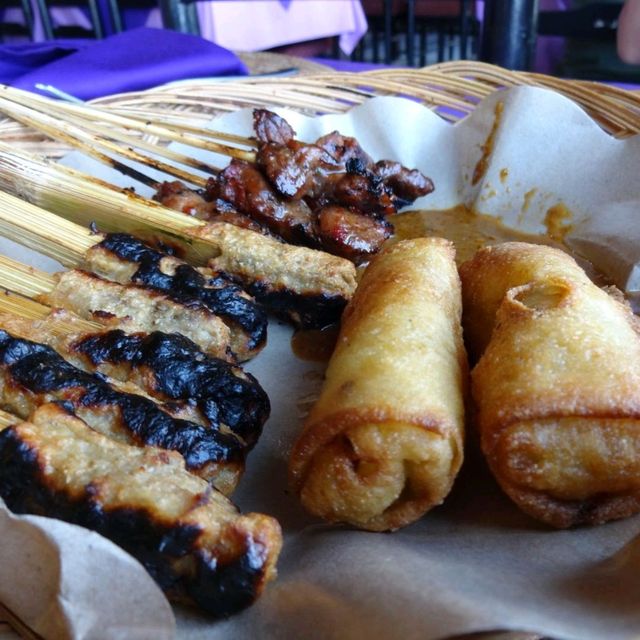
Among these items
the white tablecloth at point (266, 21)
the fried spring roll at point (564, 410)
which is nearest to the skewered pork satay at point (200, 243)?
the fried spring roll at point (564, 410)

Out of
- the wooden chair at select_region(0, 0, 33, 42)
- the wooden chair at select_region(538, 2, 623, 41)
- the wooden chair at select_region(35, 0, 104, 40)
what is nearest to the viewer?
the wooden chair at select_region(538, 2, 623, 41)

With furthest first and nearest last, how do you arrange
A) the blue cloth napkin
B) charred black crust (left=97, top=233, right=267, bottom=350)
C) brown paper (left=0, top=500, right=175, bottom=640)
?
the blue cloth napkin, charred black crust (left=97, top=233, right=267, bottom=350), brown paper (left=0, top=500, right=175, bottom=640)

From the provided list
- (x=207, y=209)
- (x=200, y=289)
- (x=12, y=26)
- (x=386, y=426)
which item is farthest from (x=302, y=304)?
(x=12, y=26)

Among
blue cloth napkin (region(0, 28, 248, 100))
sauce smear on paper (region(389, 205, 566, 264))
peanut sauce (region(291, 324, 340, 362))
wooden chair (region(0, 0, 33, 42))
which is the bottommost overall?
peanut sauce (region(291, 324, 340, 362))

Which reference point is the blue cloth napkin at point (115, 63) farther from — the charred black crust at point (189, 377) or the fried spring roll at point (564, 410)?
the fried spring roll at point (564, 410)

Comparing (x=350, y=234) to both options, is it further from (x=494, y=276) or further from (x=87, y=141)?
(x=87, y=141)

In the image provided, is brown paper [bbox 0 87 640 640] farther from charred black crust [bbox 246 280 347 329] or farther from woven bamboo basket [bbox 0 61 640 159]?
woven bamboo basket [bbox 0 61 640 159]

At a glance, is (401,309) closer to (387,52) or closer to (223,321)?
(223,321)

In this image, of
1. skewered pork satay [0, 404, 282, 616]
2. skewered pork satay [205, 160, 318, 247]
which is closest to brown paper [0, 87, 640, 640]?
skewered pork satay [0, 404, 282, 616]

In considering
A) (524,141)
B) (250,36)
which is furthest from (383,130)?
(250,36)
